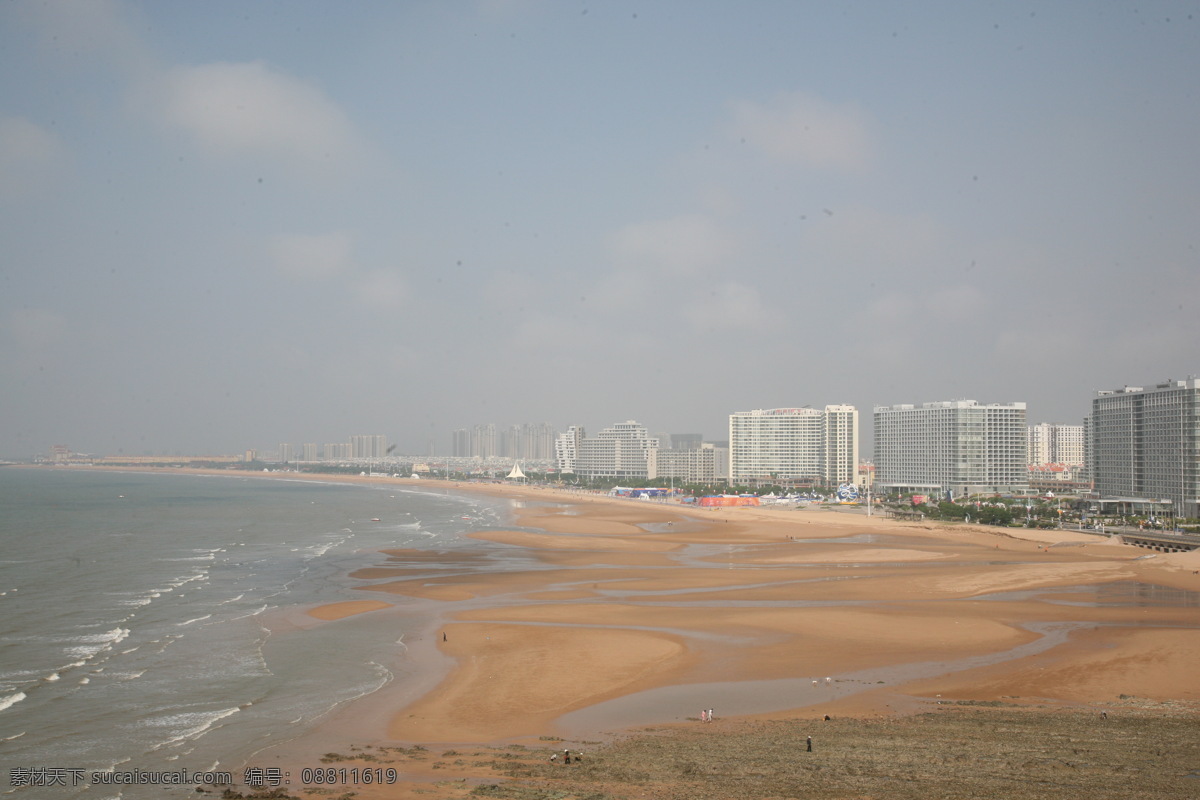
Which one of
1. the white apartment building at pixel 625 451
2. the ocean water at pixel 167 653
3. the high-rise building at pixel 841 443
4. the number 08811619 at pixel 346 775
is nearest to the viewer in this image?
the number 08811619 at pixel 346 775

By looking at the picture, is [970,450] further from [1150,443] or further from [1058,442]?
[1058,442]

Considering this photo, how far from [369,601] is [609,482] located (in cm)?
12830

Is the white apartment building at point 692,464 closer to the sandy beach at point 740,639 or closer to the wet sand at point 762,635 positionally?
the wet sand at point 762,635

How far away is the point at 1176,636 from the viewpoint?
2394cm

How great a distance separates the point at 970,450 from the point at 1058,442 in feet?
276

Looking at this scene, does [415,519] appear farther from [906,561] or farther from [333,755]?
[333,755]

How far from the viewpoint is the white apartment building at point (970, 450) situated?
11850 centimetres

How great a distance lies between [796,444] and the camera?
148125 mm

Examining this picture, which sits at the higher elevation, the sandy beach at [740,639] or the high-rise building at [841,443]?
the high-rise building at [841,443]

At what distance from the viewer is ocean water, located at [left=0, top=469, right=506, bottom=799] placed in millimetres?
15156

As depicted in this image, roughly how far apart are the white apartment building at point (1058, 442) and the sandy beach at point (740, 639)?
151 m

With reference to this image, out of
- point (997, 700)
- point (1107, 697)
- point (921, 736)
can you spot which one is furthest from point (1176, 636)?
point (921, 736)

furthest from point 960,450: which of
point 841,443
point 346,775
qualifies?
point 346,775

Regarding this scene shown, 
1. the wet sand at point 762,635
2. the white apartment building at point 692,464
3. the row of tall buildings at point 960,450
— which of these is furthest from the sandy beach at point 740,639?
the white apartment building at point 692,464
